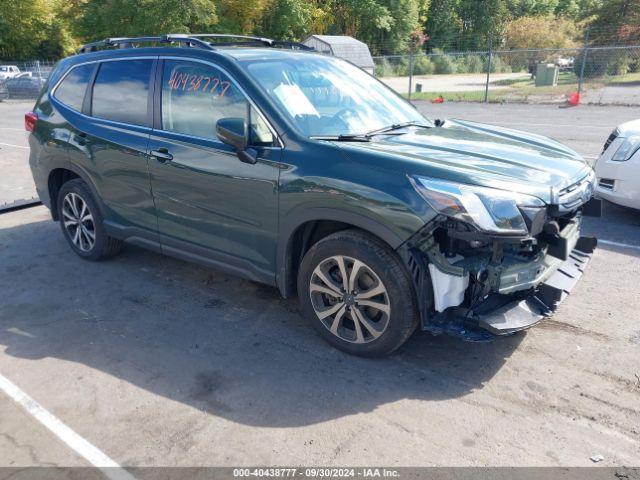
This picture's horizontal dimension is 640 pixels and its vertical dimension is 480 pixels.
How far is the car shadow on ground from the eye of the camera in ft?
10.5

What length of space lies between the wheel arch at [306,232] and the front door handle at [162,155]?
3.85 ft

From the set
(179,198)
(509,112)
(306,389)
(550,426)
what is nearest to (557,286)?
(550,426)

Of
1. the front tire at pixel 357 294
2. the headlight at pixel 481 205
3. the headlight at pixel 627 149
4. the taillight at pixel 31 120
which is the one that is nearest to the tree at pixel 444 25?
the headlight at pixel 627 149

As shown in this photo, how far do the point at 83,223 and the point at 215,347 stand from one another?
2.35 metres

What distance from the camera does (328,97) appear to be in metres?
4.02

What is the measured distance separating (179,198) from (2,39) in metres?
47.6

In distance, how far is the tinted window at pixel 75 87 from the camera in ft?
16.4

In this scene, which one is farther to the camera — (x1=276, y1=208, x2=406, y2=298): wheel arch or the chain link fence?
the chain link fence

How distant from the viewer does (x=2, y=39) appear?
1677 inches

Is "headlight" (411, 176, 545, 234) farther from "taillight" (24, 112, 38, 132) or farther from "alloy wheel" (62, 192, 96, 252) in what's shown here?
"taillight" (24, 112, 38, 132)

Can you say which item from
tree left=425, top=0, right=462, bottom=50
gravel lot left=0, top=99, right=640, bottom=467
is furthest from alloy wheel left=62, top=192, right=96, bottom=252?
tree left=425, top=0, right=462, bottom=50

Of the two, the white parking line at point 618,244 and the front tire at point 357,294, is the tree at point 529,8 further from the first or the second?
the front tire at point 357,294

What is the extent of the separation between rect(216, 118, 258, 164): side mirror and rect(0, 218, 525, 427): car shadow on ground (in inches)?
50.1

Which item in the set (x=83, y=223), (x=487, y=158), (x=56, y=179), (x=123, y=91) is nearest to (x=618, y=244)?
(x=487, y=158)
